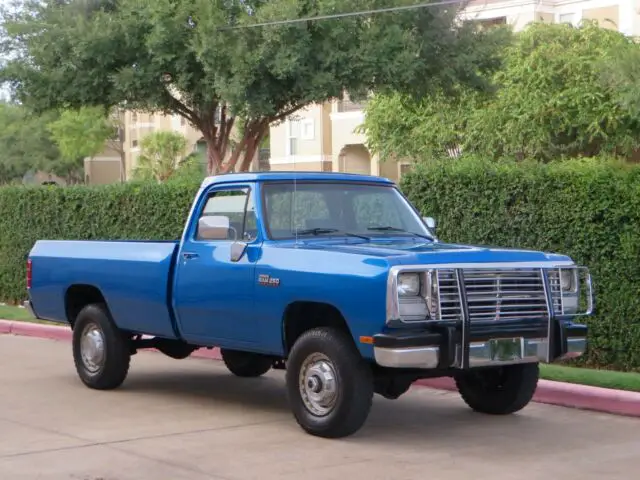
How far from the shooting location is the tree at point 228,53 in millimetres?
22266

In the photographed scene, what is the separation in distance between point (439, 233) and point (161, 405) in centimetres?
515

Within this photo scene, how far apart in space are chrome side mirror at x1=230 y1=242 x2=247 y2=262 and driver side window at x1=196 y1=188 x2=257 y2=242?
13cm

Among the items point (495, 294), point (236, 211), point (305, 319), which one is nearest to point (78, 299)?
point (236, 211)

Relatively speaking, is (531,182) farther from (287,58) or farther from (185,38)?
(185,38)

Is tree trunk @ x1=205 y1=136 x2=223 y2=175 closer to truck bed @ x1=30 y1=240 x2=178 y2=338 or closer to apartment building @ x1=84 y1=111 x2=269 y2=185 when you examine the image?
truck bed @ x1=30 y1=240 x2=178 y2=338

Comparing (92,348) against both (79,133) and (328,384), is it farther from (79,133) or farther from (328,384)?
(79,133)

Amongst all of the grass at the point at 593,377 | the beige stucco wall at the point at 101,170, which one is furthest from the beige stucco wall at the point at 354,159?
the grass at the point at 593,377

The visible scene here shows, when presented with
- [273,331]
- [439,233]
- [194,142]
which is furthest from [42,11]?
[194,142]

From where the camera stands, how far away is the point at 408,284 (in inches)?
335

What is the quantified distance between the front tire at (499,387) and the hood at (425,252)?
3.68 feet

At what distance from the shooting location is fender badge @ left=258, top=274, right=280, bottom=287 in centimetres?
936

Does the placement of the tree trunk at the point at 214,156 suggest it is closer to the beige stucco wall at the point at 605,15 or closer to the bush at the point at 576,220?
the bush at the point at 576,220

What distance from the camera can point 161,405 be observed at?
10.8 meters

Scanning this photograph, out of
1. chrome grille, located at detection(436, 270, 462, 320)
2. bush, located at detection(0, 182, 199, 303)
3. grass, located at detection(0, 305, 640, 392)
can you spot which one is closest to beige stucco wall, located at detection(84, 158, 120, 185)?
bush, located at detection(0, 182, 199, 303)
